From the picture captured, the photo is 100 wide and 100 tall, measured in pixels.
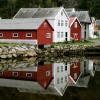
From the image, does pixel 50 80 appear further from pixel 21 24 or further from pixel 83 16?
pixel 83 16

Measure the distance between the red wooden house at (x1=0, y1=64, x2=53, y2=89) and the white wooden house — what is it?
19.7 meters

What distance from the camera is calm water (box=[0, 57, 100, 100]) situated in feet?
72.7

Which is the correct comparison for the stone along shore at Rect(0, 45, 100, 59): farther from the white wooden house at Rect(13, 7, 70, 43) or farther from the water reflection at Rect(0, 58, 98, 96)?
the white wooden house at Rect(13, 7, 70, 43)

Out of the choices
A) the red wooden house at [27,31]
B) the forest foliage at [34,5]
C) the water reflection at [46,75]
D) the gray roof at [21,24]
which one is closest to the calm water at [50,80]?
the water reflection at [46,75]

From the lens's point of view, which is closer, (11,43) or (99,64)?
(99,64)

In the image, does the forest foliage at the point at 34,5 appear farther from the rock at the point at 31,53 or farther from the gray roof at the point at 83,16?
the rock at the point at 31,53

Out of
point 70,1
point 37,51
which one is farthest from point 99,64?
point 70,1

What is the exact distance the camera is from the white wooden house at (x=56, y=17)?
5572 centimetres

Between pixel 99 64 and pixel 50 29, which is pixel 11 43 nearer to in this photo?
pixel 50 29

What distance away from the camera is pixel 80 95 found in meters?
22.2

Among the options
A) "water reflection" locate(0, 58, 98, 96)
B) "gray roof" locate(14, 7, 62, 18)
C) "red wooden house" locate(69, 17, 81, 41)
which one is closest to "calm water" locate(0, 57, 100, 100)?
"water reflection" locate(0, 58, 98, 96)

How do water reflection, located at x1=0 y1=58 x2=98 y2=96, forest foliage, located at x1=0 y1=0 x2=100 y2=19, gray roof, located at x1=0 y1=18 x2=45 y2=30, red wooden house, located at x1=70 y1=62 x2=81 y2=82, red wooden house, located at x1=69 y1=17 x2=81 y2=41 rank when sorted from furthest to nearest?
1. forest foliage, located at x1=0 y1=0 x2=100 y2=19
2. red wooden house, located at x1=69 y1=17 x2=81 y2=41
3. gray roof, located at x1=0 y1=18 x2=45 y2=30
4. red wooden house, located at x1=70 y1=62 x2=81 y2=82
5. water reflection, located at x1=0 y1=58 x2=98 y2=96

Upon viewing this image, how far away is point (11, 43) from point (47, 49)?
5.30 meters

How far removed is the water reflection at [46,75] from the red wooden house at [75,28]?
60.8ft
